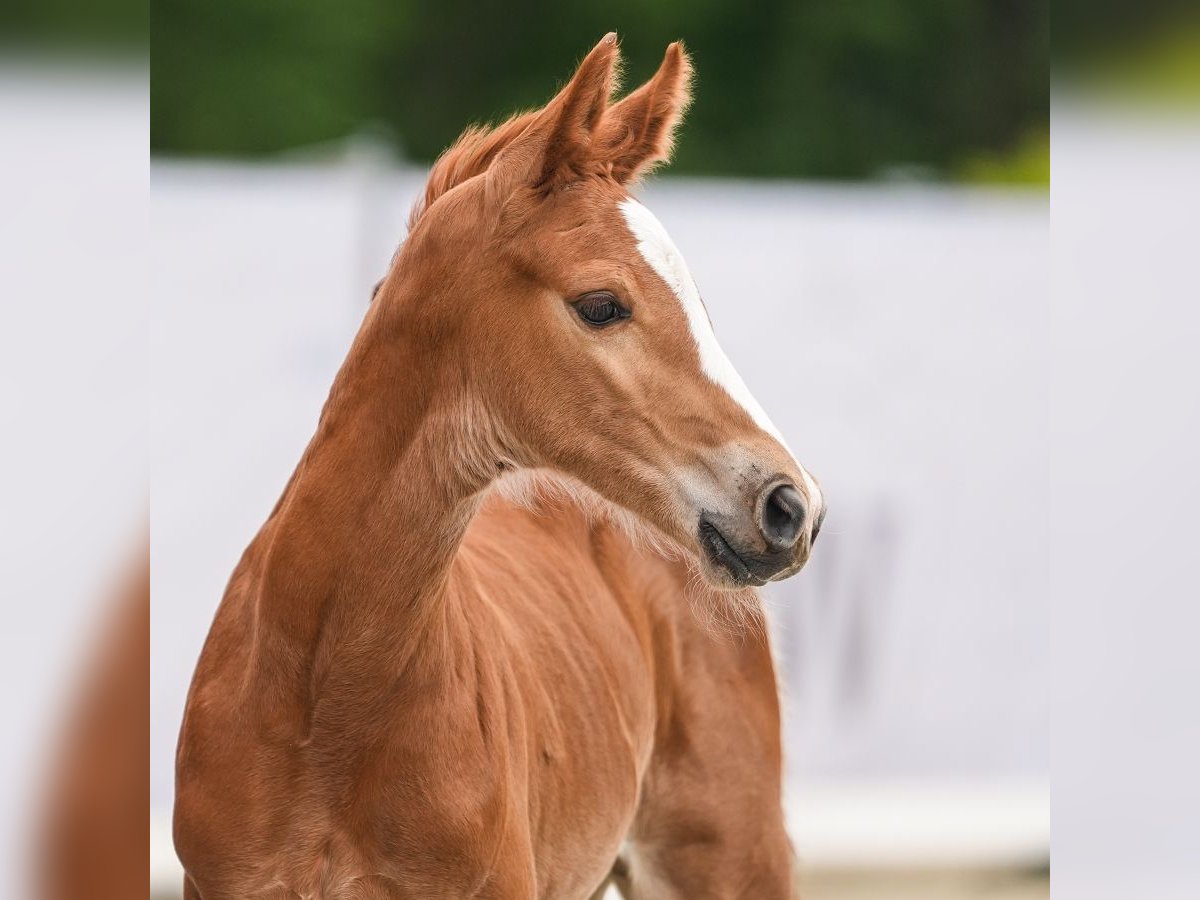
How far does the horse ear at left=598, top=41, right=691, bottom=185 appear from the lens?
6.13 ft

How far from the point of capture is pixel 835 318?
5113 mm

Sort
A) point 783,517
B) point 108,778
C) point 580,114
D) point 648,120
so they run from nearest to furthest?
point 108,778
point 783,517
point 580,114
point 648,120

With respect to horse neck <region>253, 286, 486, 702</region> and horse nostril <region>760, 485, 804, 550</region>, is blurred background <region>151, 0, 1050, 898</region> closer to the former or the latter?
horse neck <region>253, 286, 486, 702</region>

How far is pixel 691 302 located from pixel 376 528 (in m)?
0.51

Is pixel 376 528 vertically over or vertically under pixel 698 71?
under

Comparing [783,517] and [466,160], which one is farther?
[466,160]

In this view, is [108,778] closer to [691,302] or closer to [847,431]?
[691,302]

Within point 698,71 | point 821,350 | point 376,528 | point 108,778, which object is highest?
point 698,71

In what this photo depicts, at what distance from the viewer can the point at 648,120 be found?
191 cm

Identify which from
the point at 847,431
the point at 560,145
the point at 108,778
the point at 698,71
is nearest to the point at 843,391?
the point at 847,431

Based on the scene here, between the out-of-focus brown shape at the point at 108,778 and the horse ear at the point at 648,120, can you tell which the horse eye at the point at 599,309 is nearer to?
the horse ear at the point at 648,120

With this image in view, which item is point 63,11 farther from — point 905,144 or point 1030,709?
point 905,144

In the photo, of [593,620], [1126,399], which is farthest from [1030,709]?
[1126,399]

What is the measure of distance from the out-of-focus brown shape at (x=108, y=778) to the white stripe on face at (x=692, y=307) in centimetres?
98
